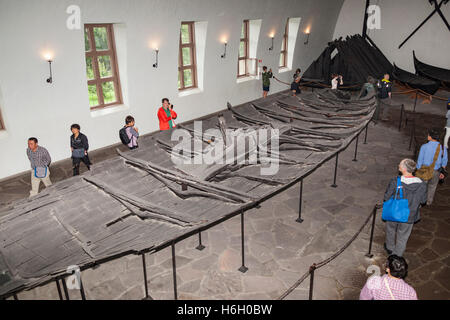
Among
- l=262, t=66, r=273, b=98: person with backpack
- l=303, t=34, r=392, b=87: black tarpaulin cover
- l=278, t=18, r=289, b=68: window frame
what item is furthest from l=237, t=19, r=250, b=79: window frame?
l=303, t=34, r=392, b=87: black tarpaulin cover

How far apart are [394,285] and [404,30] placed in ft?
63.7

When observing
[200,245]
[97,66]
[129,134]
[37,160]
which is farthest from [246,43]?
[200,245]

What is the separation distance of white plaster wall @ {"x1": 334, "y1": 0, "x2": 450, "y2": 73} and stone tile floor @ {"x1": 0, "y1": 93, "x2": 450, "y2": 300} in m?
13.6

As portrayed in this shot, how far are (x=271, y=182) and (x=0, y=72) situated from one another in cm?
644

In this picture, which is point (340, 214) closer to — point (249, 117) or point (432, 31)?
point (249, 117)

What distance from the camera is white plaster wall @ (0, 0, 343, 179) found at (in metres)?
8.00

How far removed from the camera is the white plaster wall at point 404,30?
18266 mm

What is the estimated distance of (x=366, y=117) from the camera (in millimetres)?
8930

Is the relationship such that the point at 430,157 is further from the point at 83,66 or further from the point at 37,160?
the point at 83,66

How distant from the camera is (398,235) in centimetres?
528

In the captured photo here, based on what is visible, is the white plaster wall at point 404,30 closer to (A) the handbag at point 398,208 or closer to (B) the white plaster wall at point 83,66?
(B) the white plaster wall at point 83,66

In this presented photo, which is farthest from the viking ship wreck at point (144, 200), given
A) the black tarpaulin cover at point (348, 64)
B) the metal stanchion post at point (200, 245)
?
the black tarpaulin cover at point (348, 64)

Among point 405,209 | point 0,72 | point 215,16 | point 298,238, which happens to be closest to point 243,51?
point 215,16

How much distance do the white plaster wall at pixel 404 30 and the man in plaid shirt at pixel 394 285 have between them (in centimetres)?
1868
